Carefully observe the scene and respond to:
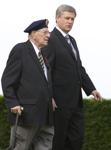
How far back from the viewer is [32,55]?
4.34m

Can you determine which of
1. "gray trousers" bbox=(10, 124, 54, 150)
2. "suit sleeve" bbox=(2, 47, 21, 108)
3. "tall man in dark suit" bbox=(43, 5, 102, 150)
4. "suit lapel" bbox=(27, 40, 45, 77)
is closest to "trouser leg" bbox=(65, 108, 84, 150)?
"tall man in dark suit" bbox=(43, 5, 102, 150)

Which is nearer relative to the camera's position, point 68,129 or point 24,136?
point 24,136

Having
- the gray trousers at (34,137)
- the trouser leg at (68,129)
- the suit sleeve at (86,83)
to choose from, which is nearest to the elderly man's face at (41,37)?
the gray trousers at (34,137)

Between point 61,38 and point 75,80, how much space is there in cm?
61

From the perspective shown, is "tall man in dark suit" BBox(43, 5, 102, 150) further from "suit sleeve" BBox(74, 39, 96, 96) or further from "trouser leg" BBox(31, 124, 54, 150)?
"trouser leg" BBox(31, 124, 54, 150)

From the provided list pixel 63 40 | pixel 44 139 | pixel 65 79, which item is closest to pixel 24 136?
pixel 44 139

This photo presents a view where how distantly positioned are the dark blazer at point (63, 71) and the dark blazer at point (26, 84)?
0.66 m

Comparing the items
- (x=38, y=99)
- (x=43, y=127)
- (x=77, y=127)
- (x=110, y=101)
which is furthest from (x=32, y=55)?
(x=110, y=101)

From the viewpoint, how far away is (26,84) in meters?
4.26

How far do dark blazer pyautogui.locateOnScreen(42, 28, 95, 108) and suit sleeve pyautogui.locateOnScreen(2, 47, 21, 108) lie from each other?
2.53 feet

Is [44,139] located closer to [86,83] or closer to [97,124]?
[86,83]

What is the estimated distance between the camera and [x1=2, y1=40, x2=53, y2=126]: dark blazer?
422cm

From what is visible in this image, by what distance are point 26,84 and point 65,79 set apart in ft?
2.96

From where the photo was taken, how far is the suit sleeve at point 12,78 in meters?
Result: 4.15
